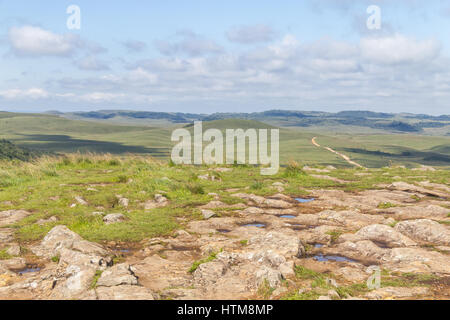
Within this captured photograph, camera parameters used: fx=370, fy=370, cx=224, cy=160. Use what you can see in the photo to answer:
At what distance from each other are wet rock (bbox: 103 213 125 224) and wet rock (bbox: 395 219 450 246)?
7.19 m

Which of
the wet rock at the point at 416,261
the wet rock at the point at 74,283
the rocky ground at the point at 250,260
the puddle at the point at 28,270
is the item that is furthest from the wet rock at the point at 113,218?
the wet rock at the point at 416,261

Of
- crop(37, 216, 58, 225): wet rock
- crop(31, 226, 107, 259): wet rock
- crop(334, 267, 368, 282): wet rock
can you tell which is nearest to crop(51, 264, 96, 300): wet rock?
crop(31, 226, 107, 259): wet rock

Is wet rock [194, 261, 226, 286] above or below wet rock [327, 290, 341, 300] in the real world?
below

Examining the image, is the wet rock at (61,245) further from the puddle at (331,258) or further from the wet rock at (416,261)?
the wet rock at (416,261)

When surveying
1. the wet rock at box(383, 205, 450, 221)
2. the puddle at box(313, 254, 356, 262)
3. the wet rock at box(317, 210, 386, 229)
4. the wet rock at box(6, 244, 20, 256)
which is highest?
the wet rock at box(383, 205, 450, 221)

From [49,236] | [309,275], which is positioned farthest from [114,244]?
[309,275]

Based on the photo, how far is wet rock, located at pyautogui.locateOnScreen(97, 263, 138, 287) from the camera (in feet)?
18.7

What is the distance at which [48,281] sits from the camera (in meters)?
6.07

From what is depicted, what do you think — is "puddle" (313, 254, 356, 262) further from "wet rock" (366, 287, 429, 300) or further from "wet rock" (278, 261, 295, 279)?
"wet rock" (366, 287, 429, 300)

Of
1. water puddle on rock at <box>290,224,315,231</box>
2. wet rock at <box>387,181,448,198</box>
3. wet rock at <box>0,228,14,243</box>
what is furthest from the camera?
wet rock at <box>387,181,448,198</box>

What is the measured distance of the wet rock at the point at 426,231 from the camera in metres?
8.19

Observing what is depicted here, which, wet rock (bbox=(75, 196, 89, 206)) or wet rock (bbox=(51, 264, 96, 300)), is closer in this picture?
wet rock (bbox=(51, 264, 96, 300))

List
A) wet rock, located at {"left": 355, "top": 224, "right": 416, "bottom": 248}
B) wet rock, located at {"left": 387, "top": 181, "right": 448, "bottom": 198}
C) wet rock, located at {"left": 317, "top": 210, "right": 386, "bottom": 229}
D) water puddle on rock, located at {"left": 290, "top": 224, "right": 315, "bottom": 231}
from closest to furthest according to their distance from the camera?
wet rock, located at {"left": 355, "top": 224, "right": 416, "bottom": 248}, water puddle on rock, located at {"left": 290, "top": 224, "right": 315, "bottom": 231}, wet rock, located at {"left": 317, "top": 210, "right": 386, "bottom": 229}, wet rock, located at {"left": 387, "top": 181, "right": 448, "bottom": 198}

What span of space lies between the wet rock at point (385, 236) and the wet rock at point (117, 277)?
5.24 metres
